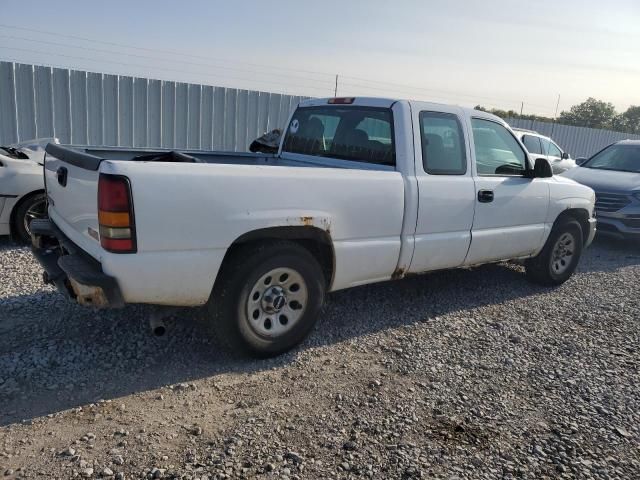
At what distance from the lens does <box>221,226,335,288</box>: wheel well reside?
3580 mm

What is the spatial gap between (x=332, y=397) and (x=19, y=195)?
4701 mm

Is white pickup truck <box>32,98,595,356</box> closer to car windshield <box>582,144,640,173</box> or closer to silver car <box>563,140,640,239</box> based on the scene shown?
silver car <box>563,140,640,239</box>

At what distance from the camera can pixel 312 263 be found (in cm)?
390

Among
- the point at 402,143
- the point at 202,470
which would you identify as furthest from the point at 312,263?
the point at 202,470

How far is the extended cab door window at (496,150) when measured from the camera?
5.09 metres

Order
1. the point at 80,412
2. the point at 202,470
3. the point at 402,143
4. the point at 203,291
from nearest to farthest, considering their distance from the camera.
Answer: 1. the point at 202,470
2. the point at 80,412
3. the point at 203,291
4. the point at 402,143

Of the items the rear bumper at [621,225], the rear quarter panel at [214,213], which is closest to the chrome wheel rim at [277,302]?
the rear quarter panel at [214,213]

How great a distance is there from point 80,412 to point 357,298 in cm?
285

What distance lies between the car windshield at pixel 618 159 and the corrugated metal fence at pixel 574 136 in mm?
11014

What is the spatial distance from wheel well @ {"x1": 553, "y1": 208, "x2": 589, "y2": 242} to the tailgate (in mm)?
4993

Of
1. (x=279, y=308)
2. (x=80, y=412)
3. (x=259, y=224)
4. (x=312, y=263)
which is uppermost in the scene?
(x=259, y=224)

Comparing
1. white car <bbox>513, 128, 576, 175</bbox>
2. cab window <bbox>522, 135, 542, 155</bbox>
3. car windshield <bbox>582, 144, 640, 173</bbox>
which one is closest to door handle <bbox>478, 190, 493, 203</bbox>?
car windshield <bbox>582, 144, 640, 173</bbox>

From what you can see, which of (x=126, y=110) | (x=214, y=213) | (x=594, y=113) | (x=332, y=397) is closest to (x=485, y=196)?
(x=332, y=397)

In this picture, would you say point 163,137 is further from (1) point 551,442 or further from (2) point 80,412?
(1) point 551,442
